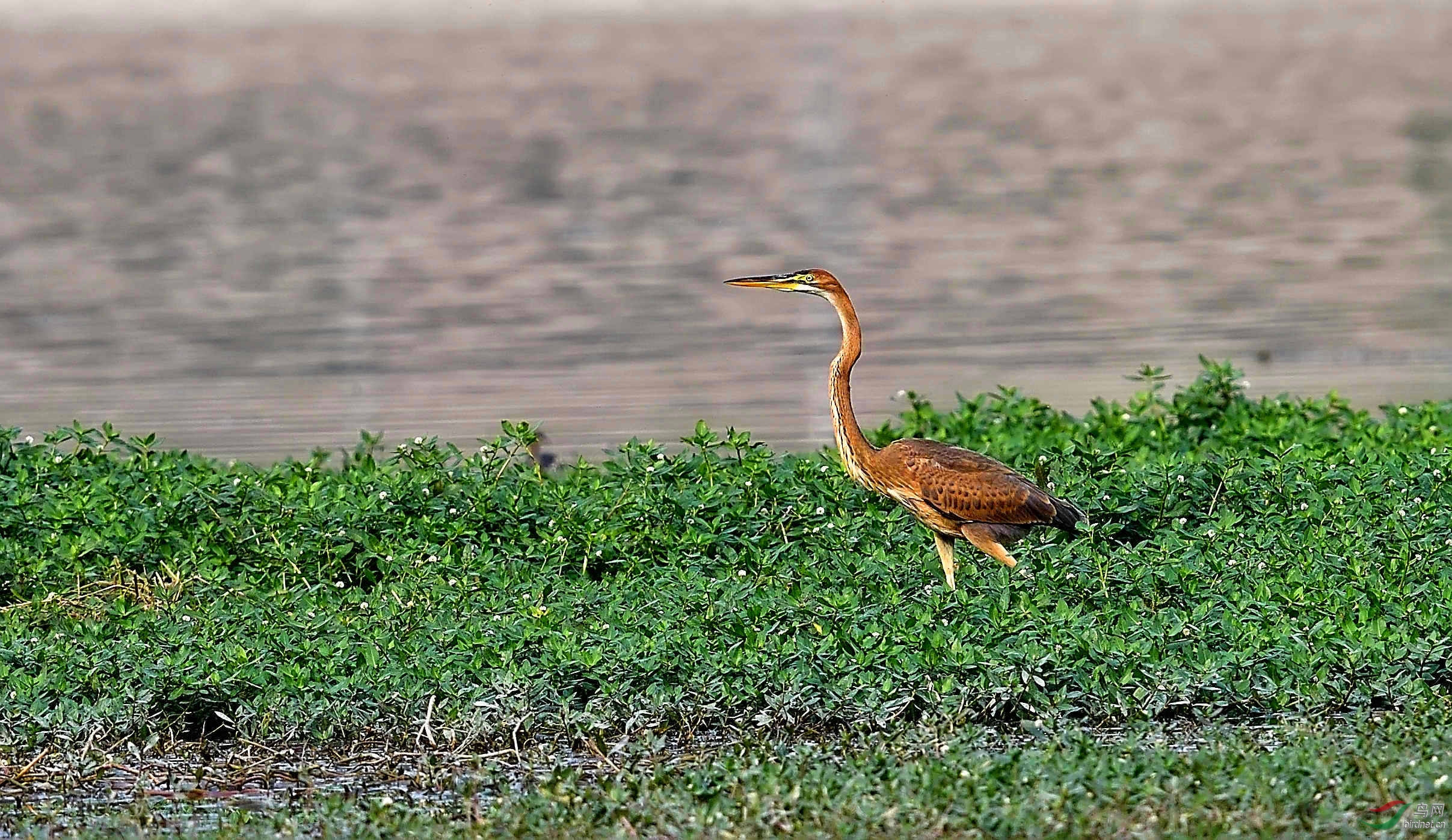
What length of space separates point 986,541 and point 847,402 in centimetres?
87

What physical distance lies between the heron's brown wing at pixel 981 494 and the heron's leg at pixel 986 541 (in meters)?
0.03

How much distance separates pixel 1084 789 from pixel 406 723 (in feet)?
6.59

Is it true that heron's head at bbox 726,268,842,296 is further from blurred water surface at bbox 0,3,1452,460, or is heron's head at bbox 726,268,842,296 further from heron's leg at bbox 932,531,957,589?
blurred water surface at bbox 0,3,1452,460

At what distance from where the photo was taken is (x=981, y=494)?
763cm

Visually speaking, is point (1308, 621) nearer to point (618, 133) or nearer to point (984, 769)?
point (984, 769)

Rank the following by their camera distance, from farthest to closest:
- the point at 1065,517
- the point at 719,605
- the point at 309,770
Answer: the point at 1065,517 < the point at 719,605 < the point at 309,770

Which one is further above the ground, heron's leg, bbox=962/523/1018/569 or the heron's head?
the heron's head

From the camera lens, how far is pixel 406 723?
6.39m

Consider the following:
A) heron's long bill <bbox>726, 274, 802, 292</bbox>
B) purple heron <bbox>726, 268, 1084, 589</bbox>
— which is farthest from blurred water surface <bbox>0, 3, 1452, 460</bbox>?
purple heron <bbox>726, 268, 1084, 589</bbox>

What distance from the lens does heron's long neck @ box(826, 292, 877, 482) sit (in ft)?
26.6

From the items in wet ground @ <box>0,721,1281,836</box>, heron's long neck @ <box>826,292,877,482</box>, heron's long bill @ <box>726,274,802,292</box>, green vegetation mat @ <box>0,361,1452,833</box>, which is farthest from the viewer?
heron's long bill @ <box>726,274,802,292</box>

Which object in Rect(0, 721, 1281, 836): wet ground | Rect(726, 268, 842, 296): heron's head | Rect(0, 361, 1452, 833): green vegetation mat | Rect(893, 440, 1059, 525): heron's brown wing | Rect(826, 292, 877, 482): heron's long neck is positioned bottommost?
Rect(0, 721, 1281, 836): wet ground

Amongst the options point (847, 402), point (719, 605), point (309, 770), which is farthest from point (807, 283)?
point (309, 770)

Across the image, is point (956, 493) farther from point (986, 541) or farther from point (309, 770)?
point (309, 770)
